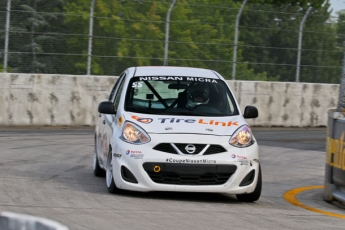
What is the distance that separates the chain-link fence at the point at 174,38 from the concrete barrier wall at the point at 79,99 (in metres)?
0.33

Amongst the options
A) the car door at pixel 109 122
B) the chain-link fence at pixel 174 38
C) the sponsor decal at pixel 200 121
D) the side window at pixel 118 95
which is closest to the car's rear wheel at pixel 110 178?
the car door at pixel 109 122

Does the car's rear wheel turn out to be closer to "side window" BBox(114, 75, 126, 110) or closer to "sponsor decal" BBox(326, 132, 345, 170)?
"side window" BBox(114, 75, 126, 110)

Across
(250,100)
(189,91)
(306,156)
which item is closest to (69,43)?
(250,100)

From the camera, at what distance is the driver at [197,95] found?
969cm

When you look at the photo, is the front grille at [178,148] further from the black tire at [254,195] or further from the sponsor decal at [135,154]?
the black tire at [254,195]

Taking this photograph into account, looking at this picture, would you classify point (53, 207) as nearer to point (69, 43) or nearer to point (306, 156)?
point (306, 156)

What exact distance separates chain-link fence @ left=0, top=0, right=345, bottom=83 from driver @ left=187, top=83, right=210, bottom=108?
9708 millimetres

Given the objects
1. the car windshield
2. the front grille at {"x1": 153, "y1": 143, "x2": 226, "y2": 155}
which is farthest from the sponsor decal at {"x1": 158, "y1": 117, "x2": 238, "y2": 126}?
the front grille at {"x1": 153, "y1": 143, "x2": 226, "y2": 155}

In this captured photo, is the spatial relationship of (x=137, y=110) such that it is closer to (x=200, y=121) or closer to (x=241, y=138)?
(x=200, y=121)

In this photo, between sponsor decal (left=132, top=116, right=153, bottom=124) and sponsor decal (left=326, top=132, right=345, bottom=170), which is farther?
sponsor decal (left=326, top=132, right=345, bottom=170)

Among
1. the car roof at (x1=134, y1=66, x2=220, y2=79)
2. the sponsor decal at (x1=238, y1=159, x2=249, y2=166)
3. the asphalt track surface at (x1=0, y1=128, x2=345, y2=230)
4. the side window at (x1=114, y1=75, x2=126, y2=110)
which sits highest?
the car roof at (x1=134, y1=66, x2=220, y2=79)

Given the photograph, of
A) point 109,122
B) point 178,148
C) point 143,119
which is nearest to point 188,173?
point 178,148

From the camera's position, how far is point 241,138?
895 cm

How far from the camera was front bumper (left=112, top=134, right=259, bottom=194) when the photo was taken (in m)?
8.58
